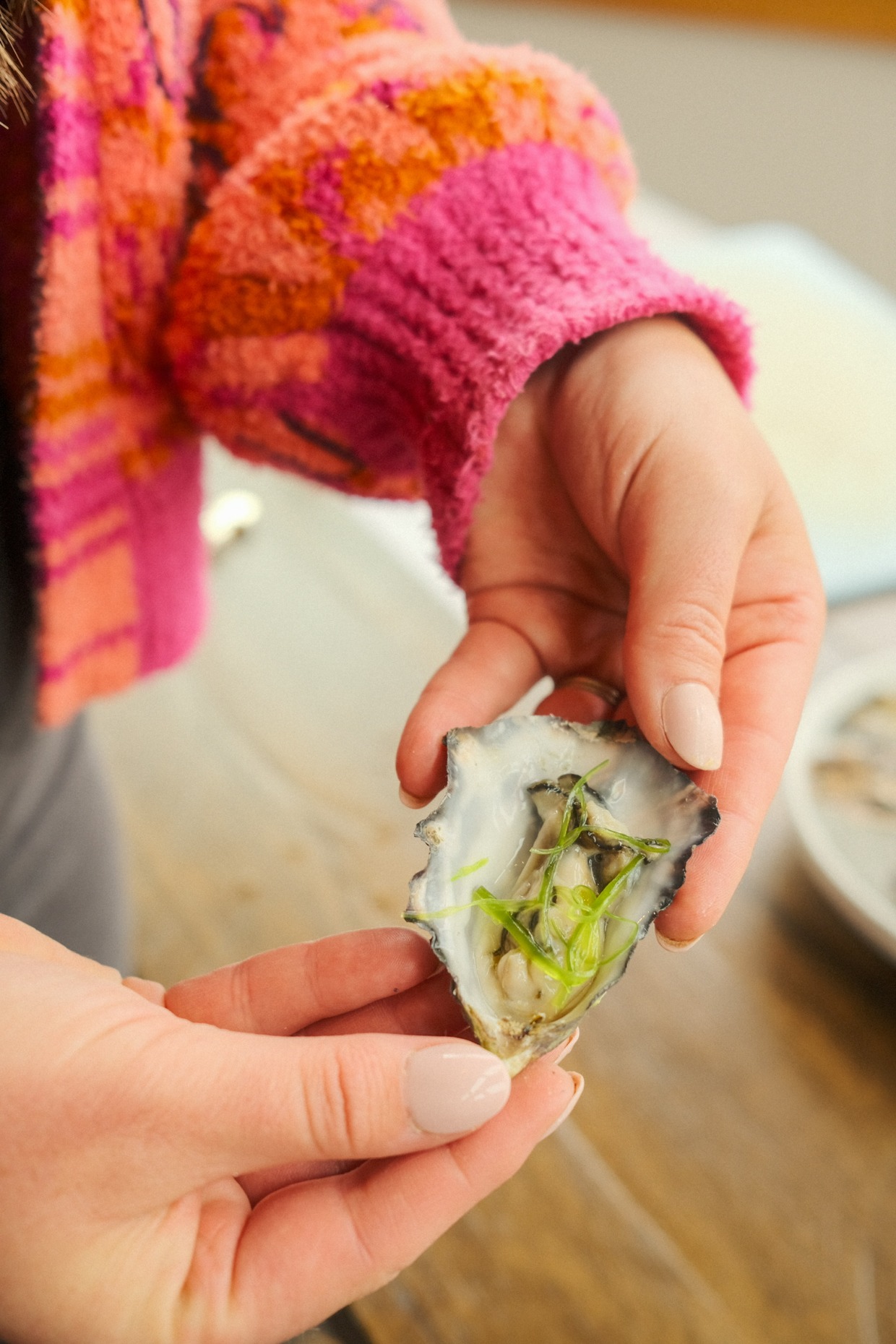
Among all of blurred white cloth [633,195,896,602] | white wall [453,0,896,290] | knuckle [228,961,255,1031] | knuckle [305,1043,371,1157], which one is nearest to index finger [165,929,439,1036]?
knuckle [228,961,255,1031]

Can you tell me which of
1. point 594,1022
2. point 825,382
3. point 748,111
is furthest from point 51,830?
point 748,111

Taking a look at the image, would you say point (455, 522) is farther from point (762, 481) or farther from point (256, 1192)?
point (256, 1192)

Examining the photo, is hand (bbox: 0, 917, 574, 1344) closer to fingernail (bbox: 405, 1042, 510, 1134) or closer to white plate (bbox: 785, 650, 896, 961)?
fingernail (bbox: 405, 1042, 510, 1134)

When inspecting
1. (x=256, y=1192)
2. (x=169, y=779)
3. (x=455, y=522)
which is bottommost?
(x=169, y=779)

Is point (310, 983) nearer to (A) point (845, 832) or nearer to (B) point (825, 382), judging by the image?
(A) point (845, 832)

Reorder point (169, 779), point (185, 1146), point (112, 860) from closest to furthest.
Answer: point (185, 1146) → point (112, 860) → point (169, 779)

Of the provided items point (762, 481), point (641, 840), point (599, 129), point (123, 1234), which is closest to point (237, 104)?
point (599, 129)

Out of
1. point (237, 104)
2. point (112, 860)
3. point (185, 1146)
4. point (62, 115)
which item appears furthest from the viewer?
point (112, 860)
